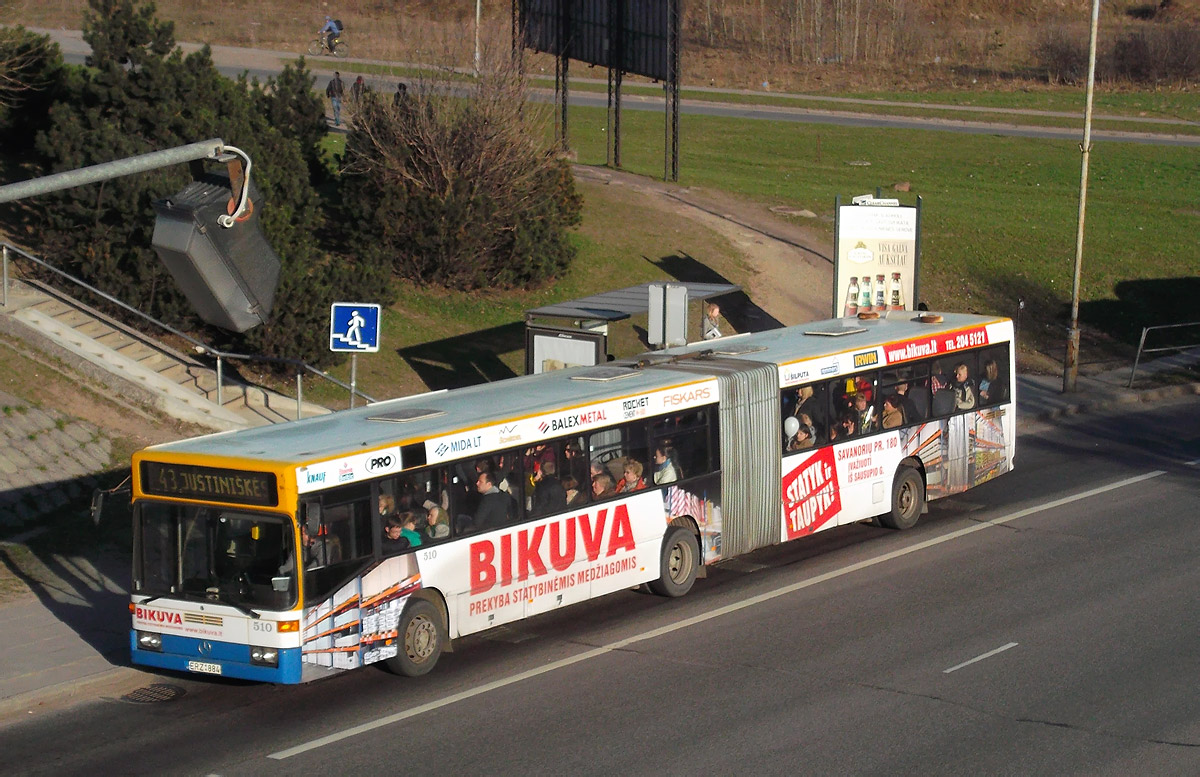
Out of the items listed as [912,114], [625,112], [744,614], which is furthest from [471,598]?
[912,114]

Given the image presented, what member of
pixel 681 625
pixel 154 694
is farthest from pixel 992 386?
pixel 154 694

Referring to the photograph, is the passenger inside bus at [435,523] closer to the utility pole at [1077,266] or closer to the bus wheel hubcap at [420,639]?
the bus wheel hubcap at [420,639]

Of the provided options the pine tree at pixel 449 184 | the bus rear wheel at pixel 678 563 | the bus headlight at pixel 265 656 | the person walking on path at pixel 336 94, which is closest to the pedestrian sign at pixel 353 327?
the bus rear wheel at pixel 678 563

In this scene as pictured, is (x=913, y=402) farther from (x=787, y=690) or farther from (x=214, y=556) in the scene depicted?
(x=214, y=556)

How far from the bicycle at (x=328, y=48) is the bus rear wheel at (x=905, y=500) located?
43837mm

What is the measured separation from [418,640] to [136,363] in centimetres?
1032

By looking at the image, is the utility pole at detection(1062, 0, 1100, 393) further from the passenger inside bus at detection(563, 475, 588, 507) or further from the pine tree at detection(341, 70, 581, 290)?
the passenger inside bus at detection(563, 475, 588, 507)

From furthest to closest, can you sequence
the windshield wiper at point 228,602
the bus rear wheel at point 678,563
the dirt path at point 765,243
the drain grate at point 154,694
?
the dirt path at point 765,243 → the bus rear wheel at point 678,563 → the drain grate at point 154,694 → the windshield wiper at point 228,602

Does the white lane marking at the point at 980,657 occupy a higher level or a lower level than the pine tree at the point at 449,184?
lower

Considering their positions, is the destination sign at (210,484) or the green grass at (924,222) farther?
the green grass at (924,222)

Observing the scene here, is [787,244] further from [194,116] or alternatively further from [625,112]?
[625,112]

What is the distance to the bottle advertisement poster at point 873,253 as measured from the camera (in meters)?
27.9

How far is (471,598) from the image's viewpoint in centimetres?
1339

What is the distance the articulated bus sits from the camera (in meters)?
11.9
